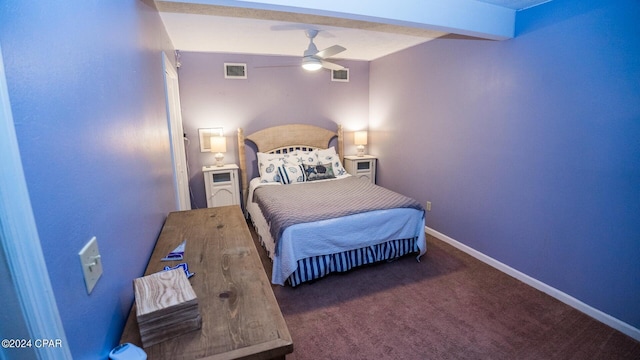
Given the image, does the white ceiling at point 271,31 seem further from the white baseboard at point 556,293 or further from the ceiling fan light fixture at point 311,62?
the white baseboard at point 556,293

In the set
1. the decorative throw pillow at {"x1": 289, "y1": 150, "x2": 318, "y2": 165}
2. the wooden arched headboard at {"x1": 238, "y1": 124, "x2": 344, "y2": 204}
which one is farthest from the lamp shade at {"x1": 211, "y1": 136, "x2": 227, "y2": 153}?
the decorative throw pillow at {"x1": 289, "y1": 150, "x2": 318, "y2": 165}

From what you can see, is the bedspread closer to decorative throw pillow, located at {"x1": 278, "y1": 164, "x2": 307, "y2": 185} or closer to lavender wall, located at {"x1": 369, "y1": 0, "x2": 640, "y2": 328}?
decorative throw pillow, located at {"x1": 278, "y1": 164, "x2": 307, "y2": 185}

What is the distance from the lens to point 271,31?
2.94 metres

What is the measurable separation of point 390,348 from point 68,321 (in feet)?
5.78

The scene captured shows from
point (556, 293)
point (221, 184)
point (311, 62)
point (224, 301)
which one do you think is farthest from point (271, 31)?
point (556, 293)

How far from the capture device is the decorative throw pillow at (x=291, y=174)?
12.3 ft

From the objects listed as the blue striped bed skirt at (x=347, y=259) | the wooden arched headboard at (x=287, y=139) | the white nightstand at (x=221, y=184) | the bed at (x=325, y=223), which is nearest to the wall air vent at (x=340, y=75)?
the wooden arched headboard at (x=287, y=139)

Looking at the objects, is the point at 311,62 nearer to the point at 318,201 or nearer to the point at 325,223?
the point at 318,201

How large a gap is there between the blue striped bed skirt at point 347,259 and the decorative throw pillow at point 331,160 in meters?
1.47

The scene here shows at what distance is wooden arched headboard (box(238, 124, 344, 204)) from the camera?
407 cm

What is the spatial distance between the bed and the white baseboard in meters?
0.57

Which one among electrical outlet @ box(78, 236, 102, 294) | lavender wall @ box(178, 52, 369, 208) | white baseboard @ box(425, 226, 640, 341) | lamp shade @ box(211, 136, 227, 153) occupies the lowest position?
white baseboard @ box(425, 226, 640, 341)

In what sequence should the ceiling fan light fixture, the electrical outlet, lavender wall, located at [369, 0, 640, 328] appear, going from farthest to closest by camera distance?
the ceiling fan light fixture
lavender wall, located at [369, 0, 640, 328]
the electrical outlet

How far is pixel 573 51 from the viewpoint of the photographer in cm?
208
